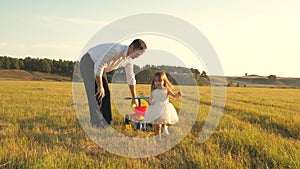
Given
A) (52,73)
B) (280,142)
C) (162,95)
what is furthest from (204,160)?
(52,73)

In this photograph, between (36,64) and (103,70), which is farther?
(36,64)

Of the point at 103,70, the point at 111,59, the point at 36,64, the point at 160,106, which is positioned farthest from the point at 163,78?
the point at 36,64

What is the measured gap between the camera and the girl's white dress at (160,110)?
582cm

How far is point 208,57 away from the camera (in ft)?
14.0

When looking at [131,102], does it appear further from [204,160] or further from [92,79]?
[204,160]

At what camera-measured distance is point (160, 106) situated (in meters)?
5.89

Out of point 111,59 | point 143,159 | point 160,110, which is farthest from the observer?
point 111,59

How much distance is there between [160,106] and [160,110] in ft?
0.27

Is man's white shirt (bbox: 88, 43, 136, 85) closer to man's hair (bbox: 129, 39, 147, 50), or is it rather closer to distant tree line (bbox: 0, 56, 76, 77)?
man's hair (bbox: 129, 39, 147, 50)

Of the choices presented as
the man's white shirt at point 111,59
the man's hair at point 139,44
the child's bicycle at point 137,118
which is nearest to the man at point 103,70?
the man's white shirt at point 111,59

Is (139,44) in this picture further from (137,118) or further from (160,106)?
(137,118)

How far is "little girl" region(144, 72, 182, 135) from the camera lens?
5.83 metres

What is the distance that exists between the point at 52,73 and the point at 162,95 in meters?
90.6

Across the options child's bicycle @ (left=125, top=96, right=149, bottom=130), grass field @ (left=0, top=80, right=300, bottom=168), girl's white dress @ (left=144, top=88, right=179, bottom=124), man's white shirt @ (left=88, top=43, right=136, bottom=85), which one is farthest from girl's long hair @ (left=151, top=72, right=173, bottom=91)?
grass field @ (left=0, top=80, right=300, bottom=168)
